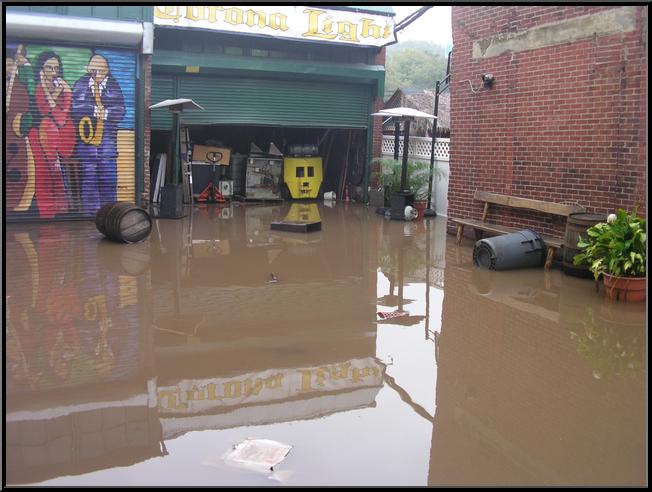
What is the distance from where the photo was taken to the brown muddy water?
13.0 ft

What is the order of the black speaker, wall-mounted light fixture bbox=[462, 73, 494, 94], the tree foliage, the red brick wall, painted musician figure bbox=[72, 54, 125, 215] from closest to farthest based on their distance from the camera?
the red brick wall, wall-mounted light fixture bbox=[462, 73, 494, 94], painted musician figure bbox=[72, 54, 125, 215], the black speaker, the tree foliage

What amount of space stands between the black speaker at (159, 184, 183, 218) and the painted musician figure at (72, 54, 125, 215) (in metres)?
0.94

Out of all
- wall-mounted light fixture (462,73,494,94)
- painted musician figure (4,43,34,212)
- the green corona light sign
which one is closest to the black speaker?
painted musician figure (4,43,34,212)

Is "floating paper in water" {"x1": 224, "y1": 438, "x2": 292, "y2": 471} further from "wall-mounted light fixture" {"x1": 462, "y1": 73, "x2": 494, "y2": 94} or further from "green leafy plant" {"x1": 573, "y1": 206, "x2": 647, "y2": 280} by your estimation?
"wall-mounted light fixture" {"x1": 462, "y1": 73, "x2": 494, "y2": 94}

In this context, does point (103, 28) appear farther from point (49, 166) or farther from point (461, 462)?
point (461, 462)

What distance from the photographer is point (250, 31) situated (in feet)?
52.0

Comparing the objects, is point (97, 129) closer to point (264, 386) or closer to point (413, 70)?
point (264, 386)

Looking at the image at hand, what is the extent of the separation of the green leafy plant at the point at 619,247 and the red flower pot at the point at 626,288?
0.06 meters

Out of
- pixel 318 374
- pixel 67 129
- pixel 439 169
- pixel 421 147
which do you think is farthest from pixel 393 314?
pixel 421 147

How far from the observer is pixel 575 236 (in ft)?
28.8

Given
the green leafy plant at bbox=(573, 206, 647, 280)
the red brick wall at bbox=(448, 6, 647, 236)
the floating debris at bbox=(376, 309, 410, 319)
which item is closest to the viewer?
the floating debris at bbox=(376, 309, 410, 319)

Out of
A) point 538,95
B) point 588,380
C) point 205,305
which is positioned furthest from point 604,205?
point 205,305

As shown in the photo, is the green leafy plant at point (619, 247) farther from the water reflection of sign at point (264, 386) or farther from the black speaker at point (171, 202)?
the black speaker at point (171, 202)

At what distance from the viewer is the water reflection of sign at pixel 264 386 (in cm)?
484
